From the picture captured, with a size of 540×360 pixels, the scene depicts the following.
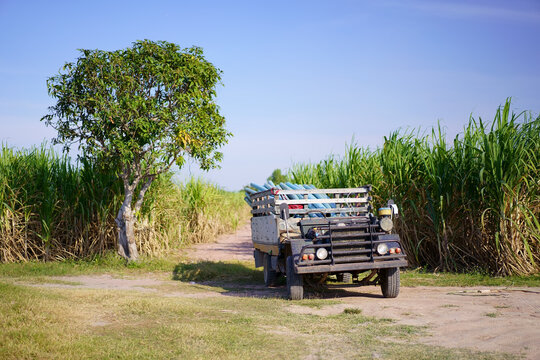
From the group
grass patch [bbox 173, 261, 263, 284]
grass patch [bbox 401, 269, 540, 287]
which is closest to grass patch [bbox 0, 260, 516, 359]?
grass patch [bbox 401, 269, 540, 287]

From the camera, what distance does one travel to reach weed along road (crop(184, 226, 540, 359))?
562cm

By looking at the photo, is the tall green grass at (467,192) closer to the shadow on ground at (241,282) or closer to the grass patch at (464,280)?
the grass patch at (464,280)

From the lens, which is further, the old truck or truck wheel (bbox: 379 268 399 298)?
truck wheel (bbox: 379 268 399 298)

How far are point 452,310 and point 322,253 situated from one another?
203cm

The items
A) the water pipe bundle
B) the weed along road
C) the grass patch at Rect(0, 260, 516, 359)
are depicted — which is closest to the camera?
the grass patch at Rect(0, 260, 516, 359)

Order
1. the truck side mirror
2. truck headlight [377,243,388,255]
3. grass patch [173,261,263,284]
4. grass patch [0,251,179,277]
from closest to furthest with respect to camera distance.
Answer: truck headlight [377,243,388,255]
the truck side mirror
grass patch [173,261,263,284]
grass patch [0,251,179,277]

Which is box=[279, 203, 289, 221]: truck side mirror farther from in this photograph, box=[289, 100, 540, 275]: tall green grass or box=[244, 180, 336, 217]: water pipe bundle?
box=[289, 100, 540, 275]: tall green grass

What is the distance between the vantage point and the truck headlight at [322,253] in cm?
804

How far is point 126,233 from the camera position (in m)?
13.1

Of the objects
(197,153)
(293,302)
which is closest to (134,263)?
(197,153)

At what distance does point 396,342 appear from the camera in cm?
565

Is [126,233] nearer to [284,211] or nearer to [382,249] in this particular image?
[284,211]

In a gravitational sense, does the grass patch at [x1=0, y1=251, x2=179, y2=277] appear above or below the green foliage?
below

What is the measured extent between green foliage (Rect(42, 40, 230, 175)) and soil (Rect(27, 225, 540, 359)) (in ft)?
10.3
